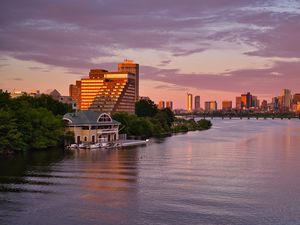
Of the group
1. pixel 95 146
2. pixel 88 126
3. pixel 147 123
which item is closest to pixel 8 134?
pixel 95 146

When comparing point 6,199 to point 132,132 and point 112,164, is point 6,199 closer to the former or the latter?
point 112,164

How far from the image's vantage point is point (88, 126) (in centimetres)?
7400

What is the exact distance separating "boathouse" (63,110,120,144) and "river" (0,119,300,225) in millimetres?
16423

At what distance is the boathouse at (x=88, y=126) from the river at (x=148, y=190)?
53.9 feet

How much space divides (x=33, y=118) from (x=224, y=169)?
3137cm

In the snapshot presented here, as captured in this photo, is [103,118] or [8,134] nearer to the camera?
[8,134]

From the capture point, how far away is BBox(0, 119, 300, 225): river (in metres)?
28.0

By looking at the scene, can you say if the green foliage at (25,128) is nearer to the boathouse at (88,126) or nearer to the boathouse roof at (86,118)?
the boathouse roof at (86,118)

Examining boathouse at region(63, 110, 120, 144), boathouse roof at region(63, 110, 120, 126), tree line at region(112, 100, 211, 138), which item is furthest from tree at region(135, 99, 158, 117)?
boathouse at region(63, 110, 120, 144)

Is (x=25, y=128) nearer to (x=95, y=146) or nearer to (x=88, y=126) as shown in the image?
(x=95, y=146)

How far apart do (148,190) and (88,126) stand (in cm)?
3972

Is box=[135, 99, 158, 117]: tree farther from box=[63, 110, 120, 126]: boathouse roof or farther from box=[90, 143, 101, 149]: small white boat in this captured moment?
box=[90, 143, 101, 149]: small white boat

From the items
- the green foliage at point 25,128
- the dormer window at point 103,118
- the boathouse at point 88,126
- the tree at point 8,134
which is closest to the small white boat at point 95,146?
the boathouse at point 88,126

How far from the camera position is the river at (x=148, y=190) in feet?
91.9
